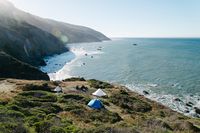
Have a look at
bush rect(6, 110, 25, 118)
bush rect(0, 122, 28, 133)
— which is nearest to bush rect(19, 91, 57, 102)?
bush rect(6, 110, 25, 118)

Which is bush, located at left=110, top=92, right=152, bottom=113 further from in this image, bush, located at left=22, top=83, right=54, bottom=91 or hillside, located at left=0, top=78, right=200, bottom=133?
bush, located at left=22, top=83, right=54, bottom=91

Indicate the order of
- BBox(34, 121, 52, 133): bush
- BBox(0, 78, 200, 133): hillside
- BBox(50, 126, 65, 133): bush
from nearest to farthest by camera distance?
BBox(50, 126, 65, 133): bush → BBox(34, 121, 52, 133): bush → BBox(0, 78, 200, 133): hillside

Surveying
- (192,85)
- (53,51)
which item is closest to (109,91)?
(192,85)

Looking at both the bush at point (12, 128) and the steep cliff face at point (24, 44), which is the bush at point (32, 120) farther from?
the steep cliff face at point (24, 44)

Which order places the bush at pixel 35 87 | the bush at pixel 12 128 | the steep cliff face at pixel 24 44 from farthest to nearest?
1. the steep cliff face at pixel 24 44
2. the bush at pixel 35 87
3. the bush at pixel 12 128

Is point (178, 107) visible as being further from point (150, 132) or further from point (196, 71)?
point (196, 71)

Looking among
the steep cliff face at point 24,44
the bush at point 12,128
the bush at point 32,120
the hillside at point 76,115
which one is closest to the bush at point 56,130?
the hillside at point 76,115
